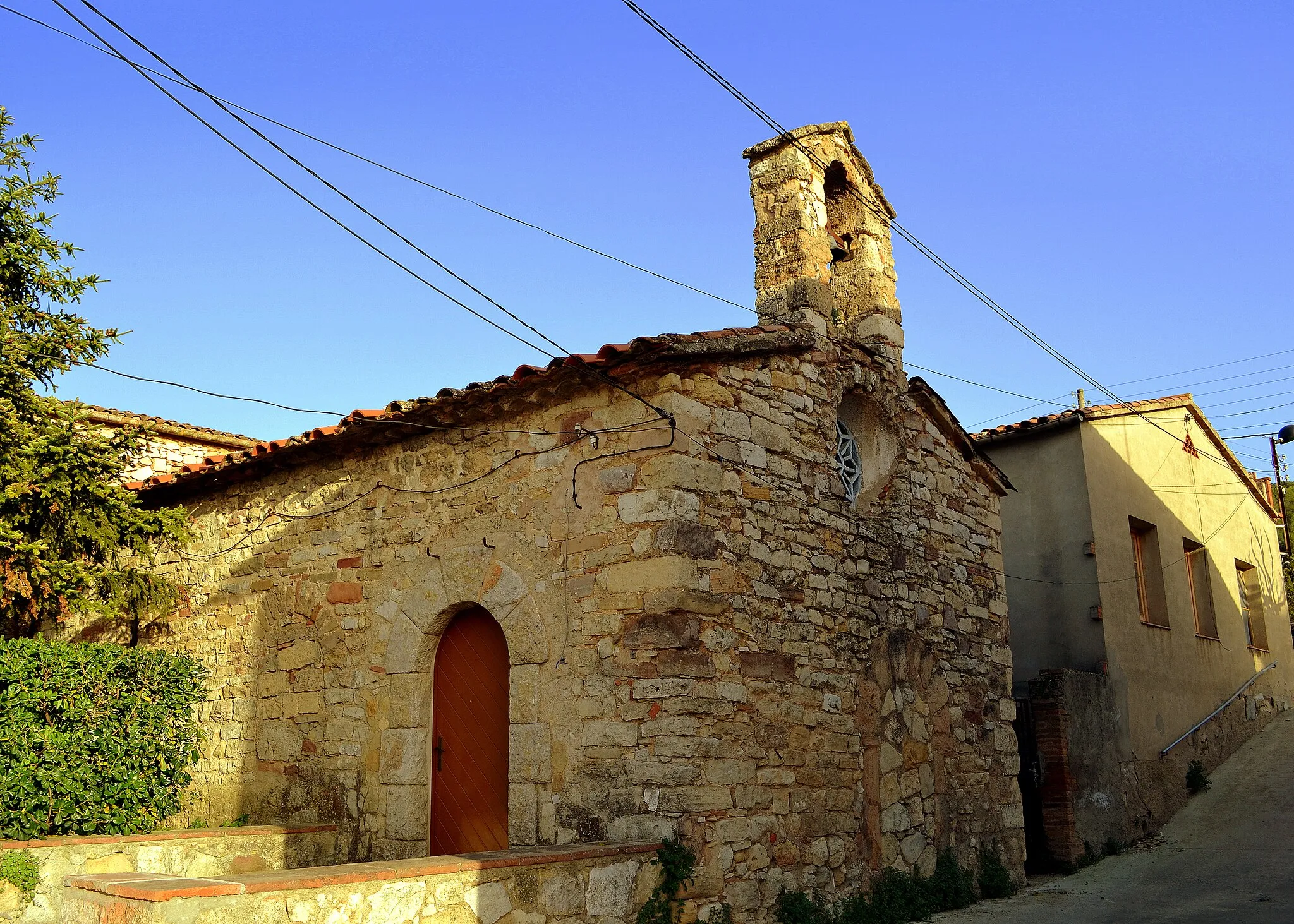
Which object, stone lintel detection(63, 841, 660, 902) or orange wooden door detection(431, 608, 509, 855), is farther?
orange wooden door detection(431, 608, 509, 855)

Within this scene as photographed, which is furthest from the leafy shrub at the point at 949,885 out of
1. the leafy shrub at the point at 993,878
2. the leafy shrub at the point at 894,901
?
the leafy shrub at the point at 993,878

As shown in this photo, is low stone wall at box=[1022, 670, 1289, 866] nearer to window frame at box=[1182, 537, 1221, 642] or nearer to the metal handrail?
the metal handrail

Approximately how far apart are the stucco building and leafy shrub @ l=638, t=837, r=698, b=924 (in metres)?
5.32

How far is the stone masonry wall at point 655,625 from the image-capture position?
21.3ft

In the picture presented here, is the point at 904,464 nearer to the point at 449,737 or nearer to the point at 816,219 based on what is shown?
the point at 816,219

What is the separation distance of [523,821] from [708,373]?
3065 mm

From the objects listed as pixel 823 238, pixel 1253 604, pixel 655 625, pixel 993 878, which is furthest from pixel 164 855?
pixel 1253 604

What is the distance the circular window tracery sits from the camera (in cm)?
832

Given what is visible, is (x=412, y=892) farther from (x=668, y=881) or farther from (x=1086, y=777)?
(x=1086, y=777)

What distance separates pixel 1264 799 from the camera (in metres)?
11.5

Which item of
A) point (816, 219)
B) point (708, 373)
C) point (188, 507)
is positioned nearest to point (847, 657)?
point (708, 373)

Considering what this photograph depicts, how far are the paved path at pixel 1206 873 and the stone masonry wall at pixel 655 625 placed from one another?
2.35 ft

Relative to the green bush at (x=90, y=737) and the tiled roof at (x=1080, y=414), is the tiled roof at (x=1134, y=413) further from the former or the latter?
the green bush at (x=90, y=737)

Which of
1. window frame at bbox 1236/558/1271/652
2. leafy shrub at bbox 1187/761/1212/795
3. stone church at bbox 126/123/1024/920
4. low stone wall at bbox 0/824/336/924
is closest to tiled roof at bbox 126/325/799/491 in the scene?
stone church at bbox 126/123/1024/920
